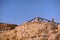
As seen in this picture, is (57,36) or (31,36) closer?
(57,36)

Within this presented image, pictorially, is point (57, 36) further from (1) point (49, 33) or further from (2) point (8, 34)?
(2) point (8, 34)

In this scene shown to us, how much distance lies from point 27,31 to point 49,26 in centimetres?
65

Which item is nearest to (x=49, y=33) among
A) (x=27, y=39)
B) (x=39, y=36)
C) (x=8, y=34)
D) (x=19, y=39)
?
(x=39, y=36)

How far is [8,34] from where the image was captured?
4.96 m

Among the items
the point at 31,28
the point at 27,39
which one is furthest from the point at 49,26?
the point at 27,39

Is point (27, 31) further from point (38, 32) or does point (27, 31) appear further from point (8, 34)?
point (8, 34)

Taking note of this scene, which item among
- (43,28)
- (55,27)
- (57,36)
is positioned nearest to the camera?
(57,36)

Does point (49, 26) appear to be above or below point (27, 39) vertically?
above

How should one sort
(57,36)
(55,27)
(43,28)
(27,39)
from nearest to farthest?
(57,36), (27,39), (43,28), (55,27)

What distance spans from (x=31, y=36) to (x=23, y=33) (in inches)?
11.3

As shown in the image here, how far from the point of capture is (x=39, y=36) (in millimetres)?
4352

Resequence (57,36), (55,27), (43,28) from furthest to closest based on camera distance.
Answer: (55,27), (43,28), (57,36)

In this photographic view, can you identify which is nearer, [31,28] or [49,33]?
[49,33]

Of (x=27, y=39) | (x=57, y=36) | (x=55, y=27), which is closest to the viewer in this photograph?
(x=57, y=36)
